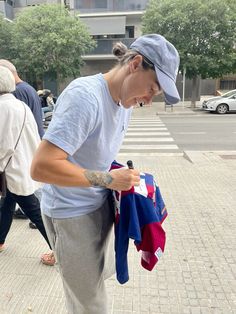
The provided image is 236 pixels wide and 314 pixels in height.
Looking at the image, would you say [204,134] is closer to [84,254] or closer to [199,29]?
[199,29]

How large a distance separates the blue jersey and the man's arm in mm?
154

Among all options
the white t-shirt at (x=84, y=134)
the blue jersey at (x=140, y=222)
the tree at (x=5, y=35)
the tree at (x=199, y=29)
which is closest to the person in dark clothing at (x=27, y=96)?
the white t-shirt at (x=84, y=134)

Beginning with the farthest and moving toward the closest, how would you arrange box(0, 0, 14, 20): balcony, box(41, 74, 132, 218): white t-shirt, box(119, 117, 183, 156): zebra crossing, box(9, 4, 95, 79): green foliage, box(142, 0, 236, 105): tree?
box(0, 0, 14, 20): balcony
box(9, 4, 95, 79): green foliage
box(142, 0, 236, 105): tree
box(119, 117, 183, 156): zebra crossing
box(41, 74, 132, 218): white t-shirt

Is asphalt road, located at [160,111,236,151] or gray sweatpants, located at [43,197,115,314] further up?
gray sweatpants, located at [43,197,115,314]

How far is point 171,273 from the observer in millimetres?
2941

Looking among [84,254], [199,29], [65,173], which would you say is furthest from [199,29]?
[65,173]

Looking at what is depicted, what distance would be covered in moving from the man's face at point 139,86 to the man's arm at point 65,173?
33 cm

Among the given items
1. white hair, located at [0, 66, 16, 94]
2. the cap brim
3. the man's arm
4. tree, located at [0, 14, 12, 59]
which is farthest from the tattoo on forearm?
tree, located at [0, 14, 12, 59]

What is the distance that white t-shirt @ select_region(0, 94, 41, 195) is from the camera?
266cm

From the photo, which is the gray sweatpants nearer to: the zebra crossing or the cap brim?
the cap brim

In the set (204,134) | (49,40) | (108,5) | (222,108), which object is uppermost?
(108,5)

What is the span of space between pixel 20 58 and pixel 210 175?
64.7 ft

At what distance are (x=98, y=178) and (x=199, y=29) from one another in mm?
19108

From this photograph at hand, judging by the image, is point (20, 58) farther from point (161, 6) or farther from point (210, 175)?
point (210, 175)
